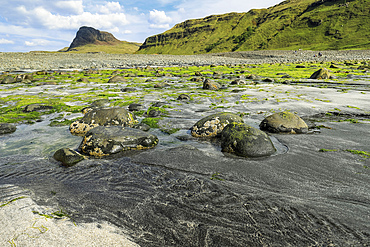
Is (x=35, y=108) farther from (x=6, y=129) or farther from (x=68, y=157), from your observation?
(x=68, y=157)

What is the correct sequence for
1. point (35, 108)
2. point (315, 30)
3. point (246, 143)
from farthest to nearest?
point (315, 30), point (35, 108), point (246, 143)

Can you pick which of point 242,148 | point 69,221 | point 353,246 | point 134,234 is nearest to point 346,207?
point 353,246

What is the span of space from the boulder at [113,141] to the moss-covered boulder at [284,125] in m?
3.56

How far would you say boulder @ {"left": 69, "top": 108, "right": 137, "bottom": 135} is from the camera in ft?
21.6

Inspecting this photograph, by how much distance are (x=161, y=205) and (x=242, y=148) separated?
8.38ft

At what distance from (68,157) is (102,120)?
2.49m

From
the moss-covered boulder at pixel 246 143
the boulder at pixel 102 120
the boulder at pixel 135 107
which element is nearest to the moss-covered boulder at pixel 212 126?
the moss-covered boulder at pixel 246 143

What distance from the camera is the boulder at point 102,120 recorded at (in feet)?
21.6

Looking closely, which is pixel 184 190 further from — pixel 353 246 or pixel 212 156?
pixel 353 246

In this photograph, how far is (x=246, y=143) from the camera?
4.94 metres

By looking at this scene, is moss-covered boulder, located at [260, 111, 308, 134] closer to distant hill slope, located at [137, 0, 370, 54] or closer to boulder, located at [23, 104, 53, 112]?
boulder, located at [23, 104, 53, 112]

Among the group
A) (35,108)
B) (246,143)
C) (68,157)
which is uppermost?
(35,108)

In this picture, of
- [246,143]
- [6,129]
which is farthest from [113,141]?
[6,129]

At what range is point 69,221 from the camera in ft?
9.28
